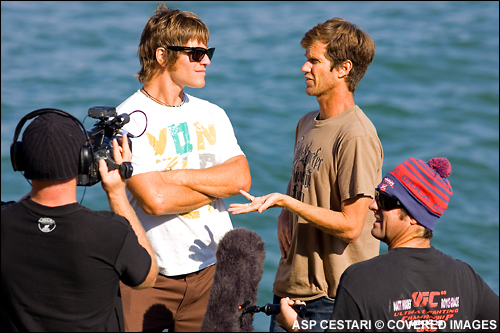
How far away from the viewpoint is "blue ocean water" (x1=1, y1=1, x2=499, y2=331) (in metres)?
12.3

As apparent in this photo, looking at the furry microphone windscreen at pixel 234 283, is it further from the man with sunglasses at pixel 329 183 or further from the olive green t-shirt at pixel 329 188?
the olive green t-shirt at pixel 329 188

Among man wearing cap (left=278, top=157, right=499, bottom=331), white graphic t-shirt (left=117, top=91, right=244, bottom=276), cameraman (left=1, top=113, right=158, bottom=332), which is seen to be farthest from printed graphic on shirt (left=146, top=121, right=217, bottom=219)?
man wearing cap (left=278, top=157, right=499, bottom=331)

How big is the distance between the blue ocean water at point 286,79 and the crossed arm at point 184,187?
20.4ft

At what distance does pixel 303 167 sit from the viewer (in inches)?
161

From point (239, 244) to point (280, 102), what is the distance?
10.9m

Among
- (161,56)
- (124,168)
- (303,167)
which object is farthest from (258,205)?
(161,56)

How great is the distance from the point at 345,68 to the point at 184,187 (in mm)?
1182

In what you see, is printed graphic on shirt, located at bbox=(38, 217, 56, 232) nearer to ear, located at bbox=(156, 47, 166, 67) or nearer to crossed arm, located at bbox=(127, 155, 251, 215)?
crossed arm, located at bbox=(127, 155, 251, 215)

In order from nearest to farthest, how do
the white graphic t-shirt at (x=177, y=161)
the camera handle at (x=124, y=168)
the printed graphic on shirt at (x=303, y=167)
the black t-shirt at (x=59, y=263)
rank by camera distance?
the black t-shirt at (x=59, y=263) < the camera handle at (x=124, y=168) < the white graphic t-shirt at (x=177, y=161) < the printed graphic on shirt at (x=303, y=167)

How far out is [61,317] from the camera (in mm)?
2812

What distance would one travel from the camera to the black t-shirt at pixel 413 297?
2930mm

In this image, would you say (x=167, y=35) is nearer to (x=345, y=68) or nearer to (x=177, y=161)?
(x=177, y=161)

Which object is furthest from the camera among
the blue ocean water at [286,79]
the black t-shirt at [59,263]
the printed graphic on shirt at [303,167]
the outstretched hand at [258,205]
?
the blue ocean water at [286,79]

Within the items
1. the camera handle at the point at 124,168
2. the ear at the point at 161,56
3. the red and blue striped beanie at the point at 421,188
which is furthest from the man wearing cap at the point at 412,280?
the ear at the point at 161,56
